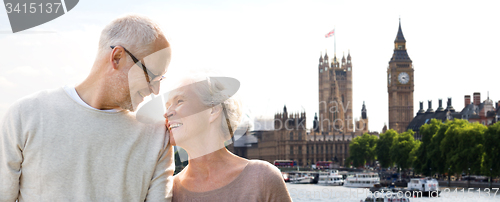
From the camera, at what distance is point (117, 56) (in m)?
1.86

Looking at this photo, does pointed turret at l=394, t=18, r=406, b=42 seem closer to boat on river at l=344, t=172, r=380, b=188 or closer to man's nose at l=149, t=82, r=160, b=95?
boat on river at l=344, t=172, r=380, b=188

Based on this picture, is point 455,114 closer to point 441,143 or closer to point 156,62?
point 441,143

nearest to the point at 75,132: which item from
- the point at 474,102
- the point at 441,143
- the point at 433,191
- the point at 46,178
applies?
the point at 46,178

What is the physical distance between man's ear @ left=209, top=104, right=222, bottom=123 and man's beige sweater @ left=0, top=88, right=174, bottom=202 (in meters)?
0.23

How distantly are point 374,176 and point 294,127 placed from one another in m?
A: 38.8

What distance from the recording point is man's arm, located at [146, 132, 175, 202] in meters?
1.88

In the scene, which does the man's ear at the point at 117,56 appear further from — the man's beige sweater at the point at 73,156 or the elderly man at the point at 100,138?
the man's beige sweater at the point at 73,156

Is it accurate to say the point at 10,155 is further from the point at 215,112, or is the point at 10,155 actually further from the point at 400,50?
the point at 400,50

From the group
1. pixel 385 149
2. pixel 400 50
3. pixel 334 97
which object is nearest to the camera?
pixel 385 149

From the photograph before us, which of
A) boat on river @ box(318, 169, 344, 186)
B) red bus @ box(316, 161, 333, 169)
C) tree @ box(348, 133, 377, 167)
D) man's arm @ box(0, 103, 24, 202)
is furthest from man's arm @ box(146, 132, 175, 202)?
red bus @ box(316, 161, 333, 169)

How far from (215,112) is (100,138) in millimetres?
411

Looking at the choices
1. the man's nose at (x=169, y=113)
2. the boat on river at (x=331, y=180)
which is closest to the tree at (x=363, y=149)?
the boat on river at (x=331, y=180)

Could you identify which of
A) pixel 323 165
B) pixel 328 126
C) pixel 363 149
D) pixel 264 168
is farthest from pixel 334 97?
pixel 264 168

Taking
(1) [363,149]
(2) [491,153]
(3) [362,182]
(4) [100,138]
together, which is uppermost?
(4) [100,138]
